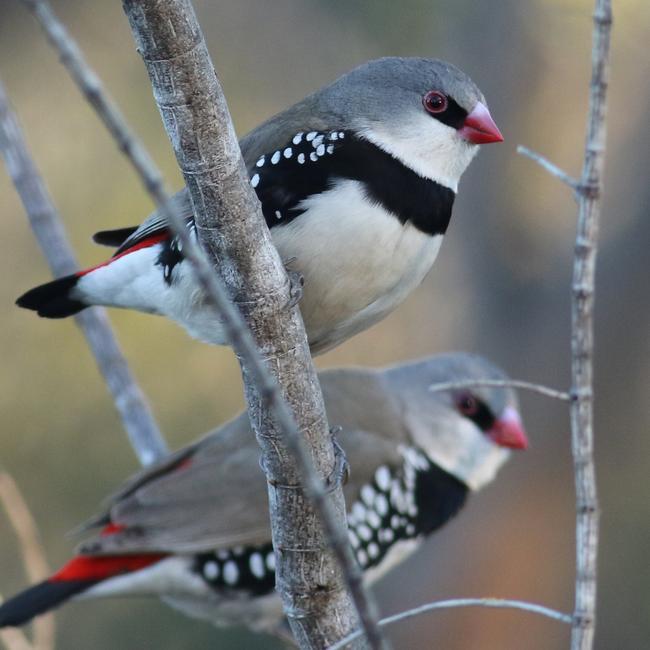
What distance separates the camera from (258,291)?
79.2 inches

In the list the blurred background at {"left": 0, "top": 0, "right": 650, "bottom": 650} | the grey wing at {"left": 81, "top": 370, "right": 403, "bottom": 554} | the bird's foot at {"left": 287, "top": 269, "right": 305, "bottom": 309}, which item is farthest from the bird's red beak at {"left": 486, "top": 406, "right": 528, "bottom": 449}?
the bird's foot at {"left": 287, "top": 269, "right": 305, "bottom": 309}

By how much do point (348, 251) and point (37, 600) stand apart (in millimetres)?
1673

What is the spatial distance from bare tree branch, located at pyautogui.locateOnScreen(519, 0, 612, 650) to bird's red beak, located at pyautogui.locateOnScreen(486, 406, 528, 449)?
2.18m

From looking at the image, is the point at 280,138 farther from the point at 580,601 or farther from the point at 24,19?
the point at 24,19

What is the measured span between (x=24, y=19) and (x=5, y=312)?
177 centimetres

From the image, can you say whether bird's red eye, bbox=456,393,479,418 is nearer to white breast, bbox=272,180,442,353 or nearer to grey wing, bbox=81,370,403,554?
grey wing, bbox=81,370,403,554

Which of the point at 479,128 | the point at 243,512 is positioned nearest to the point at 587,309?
the point at 479,128

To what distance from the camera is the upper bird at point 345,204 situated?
2531 mm

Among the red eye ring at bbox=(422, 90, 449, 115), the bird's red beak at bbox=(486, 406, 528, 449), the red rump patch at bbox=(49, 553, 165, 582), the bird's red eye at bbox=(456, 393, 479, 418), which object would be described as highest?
the red eye ring at bbox=(422, 90, 449, 115)

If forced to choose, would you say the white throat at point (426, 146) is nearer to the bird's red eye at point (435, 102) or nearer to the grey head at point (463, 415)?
the bird's red eye at point (435, 102)

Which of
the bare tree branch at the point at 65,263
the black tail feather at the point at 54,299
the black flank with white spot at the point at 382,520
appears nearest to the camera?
the black tail feather at the point at 54,299

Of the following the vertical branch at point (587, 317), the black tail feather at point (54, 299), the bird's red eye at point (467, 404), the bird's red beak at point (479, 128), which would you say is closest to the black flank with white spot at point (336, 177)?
the bird's red beak at point (479, 128)

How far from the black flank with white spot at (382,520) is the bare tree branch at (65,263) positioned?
486 mm

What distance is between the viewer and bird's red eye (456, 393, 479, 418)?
4.36 m
